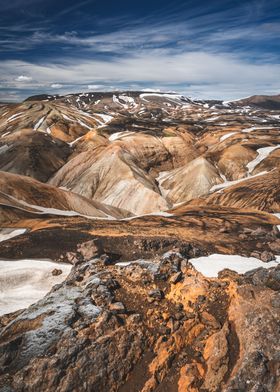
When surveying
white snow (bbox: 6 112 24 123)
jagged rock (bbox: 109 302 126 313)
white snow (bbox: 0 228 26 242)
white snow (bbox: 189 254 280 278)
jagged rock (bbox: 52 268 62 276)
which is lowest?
white snow (bbox: 6 112 24 123)

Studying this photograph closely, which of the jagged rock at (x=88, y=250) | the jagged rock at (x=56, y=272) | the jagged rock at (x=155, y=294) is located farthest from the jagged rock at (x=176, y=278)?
the jagged rock at (x=88, y=250)

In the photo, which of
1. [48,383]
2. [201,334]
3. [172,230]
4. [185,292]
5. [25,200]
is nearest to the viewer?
[48,383]

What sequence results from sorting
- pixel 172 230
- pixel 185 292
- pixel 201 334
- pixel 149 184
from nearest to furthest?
pixel 201 334 → pixel 185 292 → pixel 172 230 → pixel 149 184

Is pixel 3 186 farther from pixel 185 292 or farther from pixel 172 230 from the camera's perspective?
pixel 185 292

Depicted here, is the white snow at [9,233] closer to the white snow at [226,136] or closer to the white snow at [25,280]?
the white snow at [25,280]

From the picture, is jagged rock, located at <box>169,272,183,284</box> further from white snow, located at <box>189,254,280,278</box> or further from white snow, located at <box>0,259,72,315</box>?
white snow, located at <box>0,259,72,315</box>

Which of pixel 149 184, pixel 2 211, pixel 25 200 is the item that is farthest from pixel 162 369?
pixel 149 184

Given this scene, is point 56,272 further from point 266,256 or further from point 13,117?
point 13,117

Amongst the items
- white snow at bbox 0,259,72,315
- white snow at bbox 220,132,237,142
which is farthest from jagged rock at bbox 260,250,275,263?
white snow at bbox 220,132,237,142
